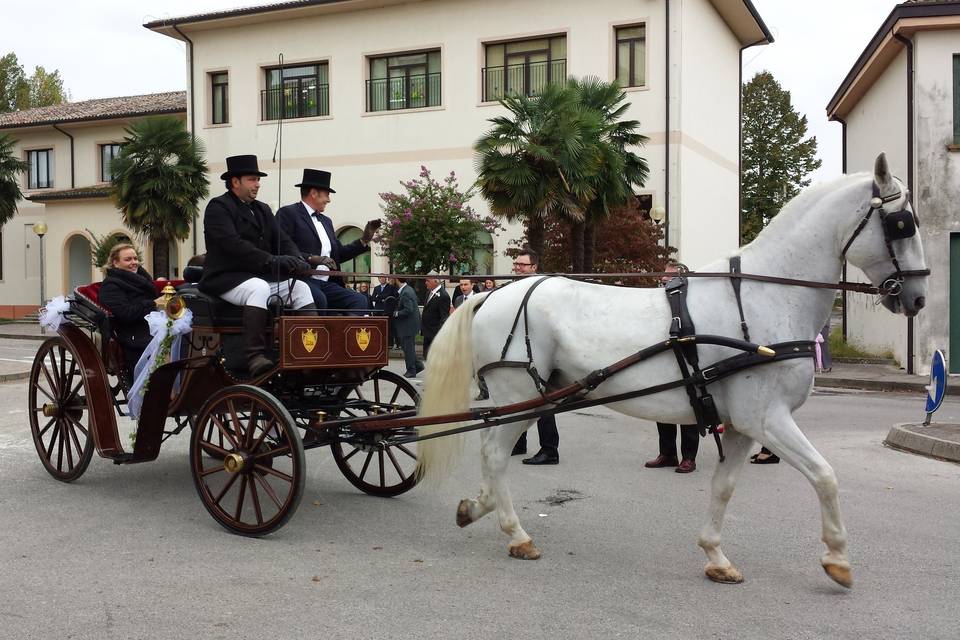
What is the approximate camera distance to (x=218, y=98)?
29281 millimetres

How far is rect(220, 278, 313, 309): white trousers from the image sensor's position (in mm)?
5982

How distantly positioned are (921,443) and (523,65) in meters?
18.8

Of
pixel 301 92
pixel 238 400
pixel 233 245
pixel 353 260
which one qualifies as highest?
pixel 301 92

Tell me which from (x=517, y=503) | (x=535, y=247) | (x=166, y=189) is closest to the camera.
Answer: (x=517, y=503)

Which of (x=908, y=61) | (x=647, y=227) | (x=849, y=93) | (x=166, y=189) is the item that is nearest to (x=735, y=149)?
(x=849, y=93)

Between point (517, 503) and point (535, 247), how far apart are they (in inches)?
564

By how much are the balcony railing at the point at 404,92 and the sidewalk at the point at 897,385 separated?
854 centimetres

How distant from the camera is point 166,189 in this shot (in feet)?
88.1

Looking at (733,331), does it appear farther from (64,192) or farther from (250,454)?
(64,192)

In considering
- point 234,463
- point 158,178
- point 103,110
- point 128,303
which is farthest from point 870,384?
point 103,110

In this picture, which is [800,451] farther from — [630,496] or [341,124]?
[341,124]

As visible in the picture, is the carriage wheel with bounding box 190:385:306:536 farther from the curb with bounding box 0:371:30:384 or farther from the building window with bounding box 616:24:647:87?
the building window with bounding box 616:24:647:87

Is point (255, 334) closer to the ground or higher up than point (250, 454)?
higher up

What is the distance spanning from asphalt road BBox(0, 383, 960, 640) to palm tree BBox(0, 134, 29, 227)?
31.8m
